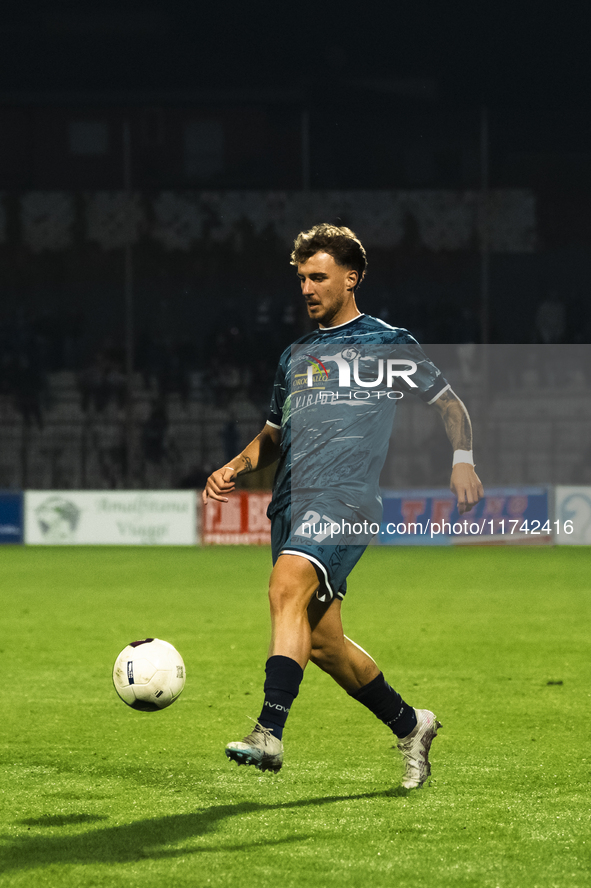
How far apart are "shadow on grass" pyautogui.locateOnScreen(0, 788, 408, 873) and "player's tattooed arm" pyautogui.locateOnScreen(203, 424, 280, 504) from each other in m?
1.16

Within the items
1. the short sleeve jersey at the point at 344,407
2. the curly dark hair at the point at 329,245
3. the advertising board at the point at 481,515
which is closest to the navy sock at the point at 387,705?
the short sleeve jersey at the point at 344,407

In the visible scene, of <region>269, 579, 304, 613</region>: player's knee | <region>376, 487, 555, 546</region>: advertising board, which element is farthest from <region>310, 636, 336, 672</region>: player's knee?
<region>376, 487, 555, 546</region>: advertising board

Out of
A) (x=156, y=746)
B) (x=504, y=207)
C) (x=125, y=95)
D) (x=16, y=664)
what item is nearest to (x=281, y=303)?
(x=504, y=207)

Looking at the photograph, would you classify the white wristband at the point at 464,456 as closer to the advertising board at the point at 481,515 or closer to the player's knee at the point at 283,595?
the player's knee at the point at 283,595

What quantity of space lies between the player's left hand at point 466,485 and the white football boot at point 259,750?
112cm

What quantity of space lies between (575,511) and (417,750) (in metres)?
14.0

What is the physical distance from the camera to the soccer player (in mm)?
4156

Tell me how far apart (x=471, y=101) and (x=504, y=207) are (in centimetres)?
517

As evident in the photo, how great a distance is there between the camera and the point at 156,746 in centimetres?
546

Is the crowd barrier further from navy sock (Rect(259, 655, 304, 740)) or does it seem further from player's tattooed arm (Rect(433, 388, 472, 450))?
navy sock (Rect(259, 655, 304, 740))

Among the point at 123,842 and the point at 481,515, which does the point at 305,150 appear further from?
the point at 123,842

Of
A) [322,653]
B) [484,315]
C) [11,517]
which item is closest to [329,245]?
[322,653]

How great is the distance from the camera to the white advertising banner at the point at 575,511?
17.8m

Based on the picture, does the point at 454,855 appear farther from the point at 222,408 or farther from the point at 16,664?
the point at 222,408
